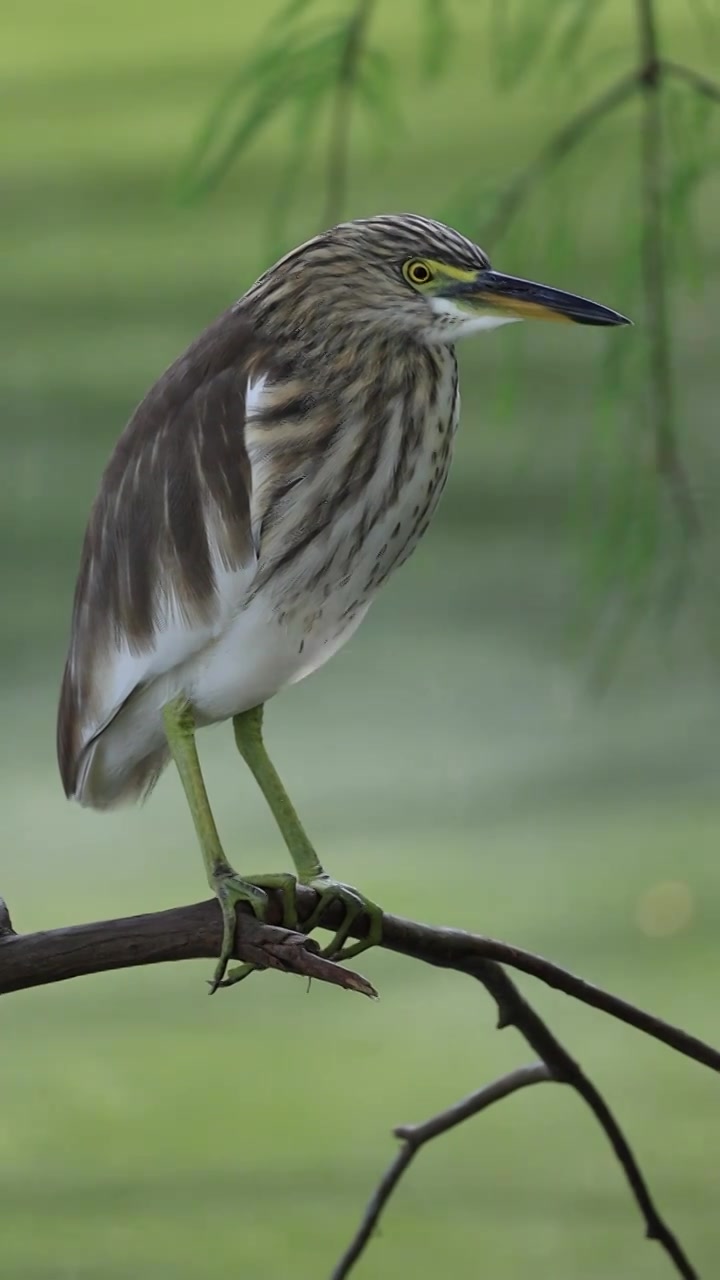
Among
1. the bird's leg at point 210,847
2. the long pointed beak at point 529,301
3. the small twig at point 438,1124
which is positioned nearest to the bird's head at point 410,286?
the long pointed beak at point 529,301

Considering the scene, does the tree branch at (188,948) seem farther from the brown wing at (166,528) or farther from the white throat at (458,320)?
→ the white throat at (458,320)

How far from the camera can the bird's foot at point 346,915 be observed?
0.82 meters

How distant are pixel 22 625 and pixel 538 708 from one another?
0.57 m

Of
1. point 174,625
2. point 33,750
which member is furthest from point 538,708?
point 174,625

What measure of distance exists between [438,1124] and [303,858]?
5.7 inches

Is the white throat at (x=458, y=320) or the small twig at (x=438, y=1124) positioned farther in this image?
the small twig at (x=438, y=1124)

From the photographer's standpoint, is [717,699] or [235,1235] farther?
[717,699]

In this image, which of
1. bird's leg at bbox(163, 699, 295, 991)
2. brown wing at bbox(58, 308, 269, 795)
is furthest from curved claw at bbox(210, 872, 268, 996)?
brown wing at bbox(58, 308, 269, 795)

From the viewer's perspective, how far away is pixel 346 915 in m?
0.84

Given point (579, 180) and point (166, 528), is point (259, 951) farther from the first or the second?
point (579, 180)

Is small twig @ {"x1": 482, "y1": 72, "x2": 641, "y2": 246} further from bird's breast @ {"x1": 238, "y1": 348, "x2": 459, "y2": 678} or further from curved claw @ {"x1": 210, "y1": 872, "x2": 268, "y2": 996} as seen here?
curved claw @ {"x1": 210, "y1": 872, "x2": 268, "y2": 996}

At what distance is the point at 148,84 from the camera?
2104 millimetres

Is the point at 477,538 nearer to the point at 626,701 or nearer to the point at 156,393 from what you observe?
the point at 626,701

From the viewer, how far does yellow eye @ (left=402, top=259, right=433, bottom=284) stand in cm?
76
